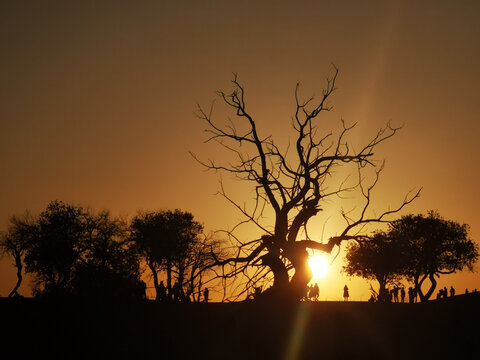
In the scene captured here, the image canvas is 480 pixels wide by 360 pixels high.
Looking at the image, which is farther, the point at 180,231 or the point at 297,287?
the point at 180,231

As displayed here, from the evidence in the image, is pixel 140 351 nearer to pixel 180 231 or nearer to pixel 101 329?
pixel 101 329

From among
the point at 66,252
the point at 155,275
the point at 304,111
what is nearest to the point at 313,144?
the point at 304,111

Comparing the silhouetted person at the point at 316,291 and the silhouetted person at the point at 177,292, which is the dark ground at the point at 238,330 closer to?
the silhouetted person at the point at 177,292

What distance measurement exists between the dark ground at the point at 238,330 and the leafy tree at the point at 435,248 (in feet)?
169

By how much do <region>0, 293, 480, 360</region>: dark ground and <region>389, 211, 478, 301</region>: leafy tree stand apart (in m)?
51.4

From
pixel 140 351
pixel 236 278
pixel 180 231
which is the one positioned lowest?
pixel 140 351

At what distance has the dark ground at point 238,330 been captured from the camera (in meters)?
16.1

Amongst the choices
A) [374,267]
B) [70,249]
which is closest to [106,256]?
Result: [70,249]

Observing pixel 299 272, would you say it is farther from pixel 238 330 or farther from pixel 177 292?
pixel 177 292

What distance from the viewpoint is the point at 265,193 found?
20.3 m

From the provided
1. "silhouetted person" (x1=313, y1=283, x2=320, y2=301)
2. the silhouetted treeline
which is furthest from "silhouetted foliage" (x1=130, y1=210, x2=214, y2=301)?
"silhouetted person" (x1=313, y1=283, x2=320, y2=301)

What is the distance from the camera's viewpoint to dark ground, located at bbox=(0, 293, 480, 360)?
16.1m

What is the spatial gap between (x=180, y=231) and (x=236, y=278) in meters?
54.2

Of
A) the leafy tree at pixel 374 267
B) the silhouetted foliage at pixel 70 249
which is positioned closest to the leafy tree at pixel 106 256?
the silhouetted foliage at pixel 70 249
